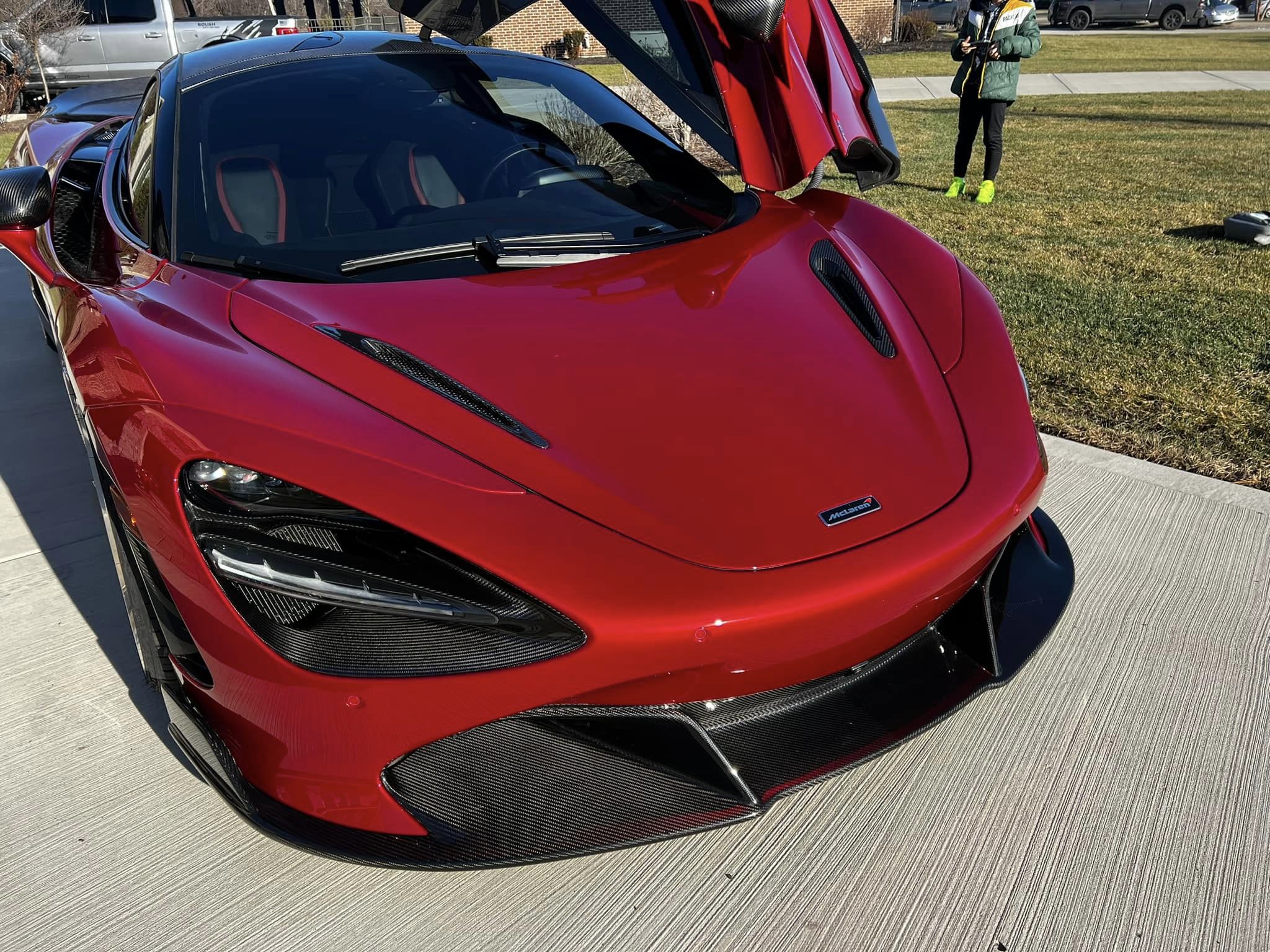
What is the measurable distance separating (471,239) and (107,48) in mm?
12543

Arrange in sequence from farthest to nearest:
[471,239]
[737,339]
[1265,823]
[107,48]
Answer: [107,48]
[471,239]
[737,339]
[1265,823]

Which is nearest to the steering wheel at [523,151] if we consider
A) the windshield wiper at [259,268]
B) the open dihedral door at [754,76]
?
the open dihedral door at [754,76]

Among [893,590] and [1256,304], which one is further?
[1256,304]

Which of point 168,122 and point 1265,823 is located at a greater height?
point 168,122

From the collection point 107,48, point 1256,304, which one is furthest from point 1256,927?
point 107,48

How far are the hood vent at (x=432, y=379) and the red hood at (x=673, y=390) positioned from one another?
0.02 metres

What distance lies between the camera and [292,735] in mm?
1471

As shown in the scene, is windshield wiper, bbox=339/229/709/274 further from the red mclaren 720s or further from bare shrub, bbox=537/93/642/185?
bare shrub, bbox=537/93/642/185

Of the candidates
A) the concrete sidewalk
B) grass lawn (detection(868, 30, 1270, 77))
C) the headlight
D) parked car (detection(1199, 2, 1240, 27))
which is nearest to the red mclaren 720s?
the headlight

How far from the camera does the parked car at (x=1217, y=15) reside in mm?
27806

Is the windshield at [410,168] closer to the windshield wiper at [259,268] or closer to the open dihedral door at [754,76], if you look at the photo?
the windshield wiper at [259,268]

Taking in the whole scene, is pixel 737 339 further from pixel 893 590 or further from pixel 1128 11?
pixel 1128 11

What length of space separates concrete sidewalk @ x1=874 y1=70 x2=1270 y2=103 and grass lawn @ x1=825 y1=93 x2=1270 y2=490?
3.60 m

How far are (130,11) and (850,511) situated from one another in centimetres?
1325
